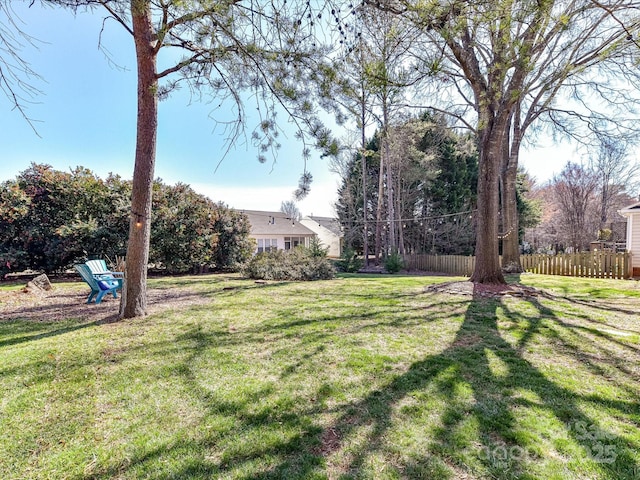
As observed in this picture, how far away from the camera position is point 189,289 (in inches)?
292

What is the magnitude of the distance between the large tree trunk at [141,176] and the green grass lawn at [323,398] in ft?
1.73

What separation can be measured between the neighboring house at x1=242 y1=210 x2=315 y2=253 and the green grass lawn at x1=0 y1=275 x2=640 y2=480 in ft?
60.8

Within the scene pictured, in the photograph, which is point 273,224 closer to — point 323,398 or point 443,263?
point 443,263

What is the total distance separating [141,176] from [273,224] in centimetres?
2068

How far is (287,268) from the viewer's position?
9.45 m

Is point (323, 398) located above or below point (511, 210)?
below

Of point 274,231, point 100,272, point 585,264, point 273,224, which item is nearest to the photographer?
point 100,272

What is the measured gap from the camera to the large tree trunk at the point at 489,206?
6727mm

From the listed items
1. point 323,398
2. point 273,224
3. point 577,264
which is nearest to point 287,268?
point 323,398

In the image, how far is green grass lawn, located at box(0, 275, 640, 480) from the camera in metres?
1.72

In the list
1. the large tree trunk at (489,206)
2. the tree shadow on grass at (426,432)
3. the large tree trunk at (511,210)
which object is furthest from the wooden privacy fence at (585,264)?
the tree shadow on grass at (426,432)

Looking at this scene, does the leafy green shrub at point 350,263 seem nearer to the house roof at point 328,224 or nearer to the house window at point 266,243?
the house roof at point 328,224

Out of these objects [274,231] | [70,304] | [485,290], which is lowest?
[70,304]

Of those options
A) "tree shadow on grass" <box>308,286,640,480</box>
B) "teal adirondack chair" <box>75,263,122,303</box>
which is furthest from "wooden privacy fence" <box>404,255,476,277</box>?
"teal adirondack chair" <box>75,263,122,303</box>
